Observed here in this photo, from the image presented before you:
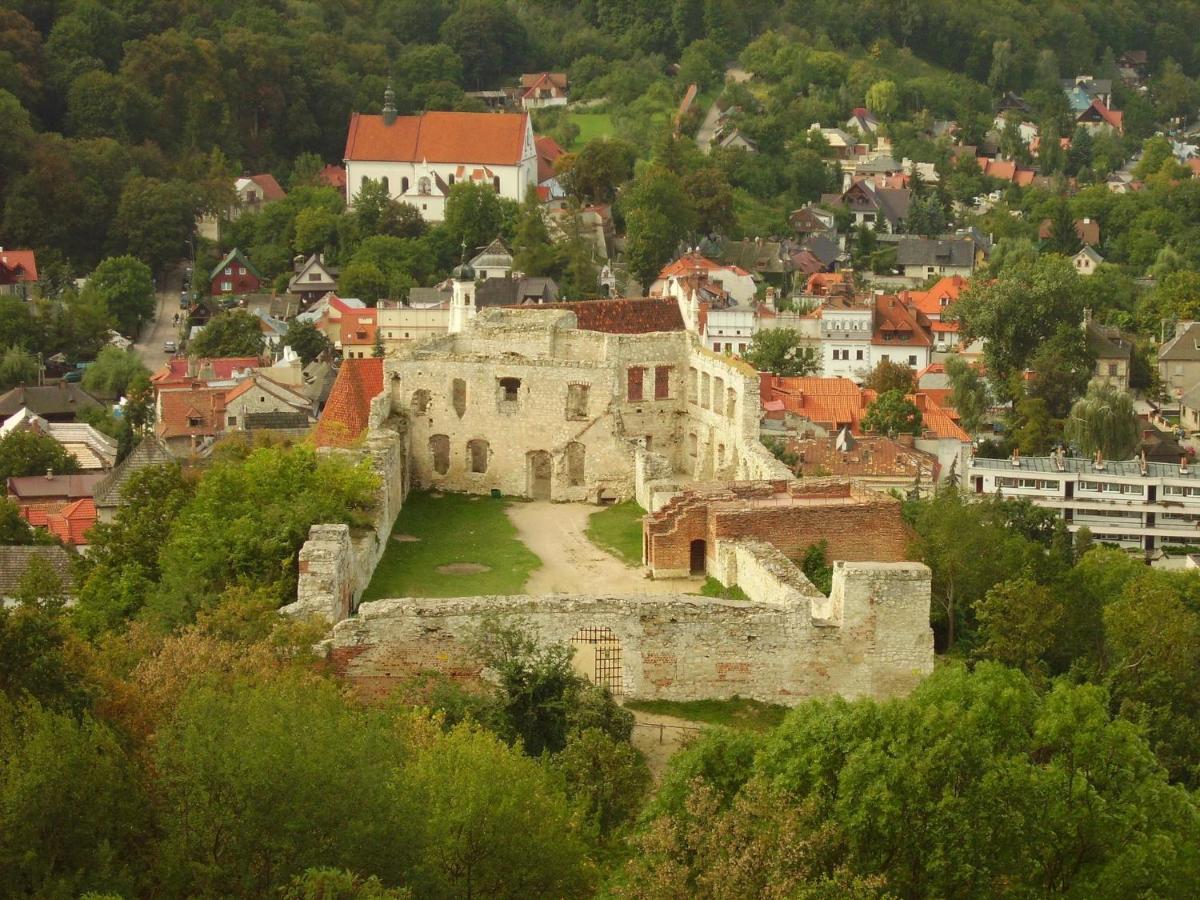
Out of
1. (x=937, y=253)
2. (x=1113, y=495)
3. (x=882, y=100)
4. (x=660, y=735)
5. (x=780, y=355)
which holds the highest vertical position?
(x=882, y=100)

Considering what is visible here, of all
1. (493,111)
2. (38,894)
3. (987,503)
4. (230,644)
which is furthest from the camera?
(493,111)

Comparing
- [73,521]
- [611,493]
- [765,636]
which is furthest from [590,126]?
[765,636]

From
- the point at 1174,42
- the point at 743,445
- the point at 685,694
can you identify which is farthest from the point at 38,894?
the point at 1174,42

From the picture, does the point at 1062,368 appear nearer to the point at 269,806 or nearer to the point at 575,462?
the point at 575,462

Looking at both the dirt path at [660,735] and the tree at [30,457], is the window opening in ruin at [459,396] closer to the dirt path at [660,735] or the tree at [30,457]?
the dirt path at [660,735]

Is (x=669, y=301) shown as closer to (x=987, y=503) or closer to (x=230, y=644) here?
(x=987, y=503)

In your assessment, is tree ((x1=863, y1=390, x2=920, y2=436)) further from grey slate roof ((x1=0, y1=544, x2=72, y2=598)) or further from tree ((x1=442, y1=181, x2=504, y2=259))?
tree ((x1=442, y1=181, x2=504, y2=259))
